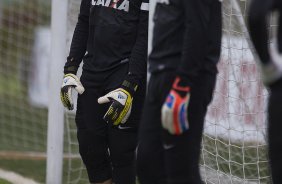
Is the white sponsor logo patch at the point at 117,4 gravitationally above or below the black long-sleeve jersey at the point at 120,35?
above

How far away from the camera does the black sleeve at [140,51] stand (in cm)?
416

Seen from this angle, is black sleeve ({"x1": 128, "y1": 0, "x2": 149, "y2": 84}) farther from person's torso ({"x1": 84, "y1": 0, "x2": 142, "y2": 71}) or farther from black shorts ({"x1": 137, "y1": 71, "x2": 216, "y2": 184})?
black shorts ({"x1": 137, "y1": 71, "x2": 216, "y2": 184})

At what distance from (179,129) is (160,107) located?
0.20 m

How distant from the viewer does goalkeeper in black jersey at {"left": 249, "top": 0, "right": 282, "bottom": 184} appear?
288 cm

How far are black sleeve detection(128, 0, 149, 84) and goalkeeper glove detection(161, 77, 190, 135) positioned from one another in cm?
97

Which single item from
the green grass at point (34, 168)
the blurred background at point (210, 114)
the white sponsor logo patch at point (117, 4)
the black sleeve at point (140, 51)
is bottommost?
the green grass at point (34, 168)

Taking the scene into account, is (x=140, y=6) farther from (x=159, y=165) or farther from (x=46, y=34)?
(x=46, y=34)

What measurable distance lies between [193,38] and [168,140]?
18.4 inches

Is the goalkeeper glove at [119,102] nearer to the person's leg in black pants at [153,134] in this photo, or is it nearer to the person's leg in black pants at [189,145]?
the person's leg in black pants at [153,134]

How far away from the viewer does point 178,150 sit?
3283 millimetres

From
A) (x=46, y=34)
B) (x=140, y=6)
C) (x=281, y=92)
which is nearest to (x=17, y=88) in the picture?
(x=46, y=34)

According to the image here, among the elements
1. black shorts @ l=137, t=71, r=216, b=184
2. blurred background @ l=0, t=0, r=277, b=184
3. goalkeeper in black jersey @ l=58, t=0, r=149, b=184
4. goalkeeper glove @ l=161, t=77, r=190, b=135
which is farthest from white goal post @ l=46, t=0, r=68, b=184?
goalkeeper glove @ l=161, t=77, r=190, b=135

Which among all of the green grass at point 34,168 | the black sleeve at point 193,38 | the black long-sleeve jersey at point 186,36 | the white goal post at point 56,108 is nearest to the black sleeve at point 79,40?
the white goal post at point 56,108

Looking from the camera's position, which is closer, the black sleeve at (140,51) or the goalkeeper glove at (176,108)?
the goalkeeper glove at (176,108)
